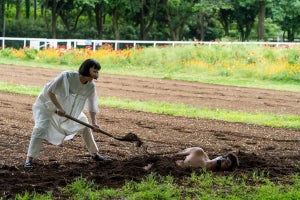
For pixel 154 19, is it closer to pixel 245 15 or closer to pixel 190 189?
pixel 245 15

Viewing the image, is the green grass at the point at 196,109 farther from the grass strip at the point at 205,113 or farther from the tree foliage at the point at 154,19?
the tree foliage at the point at 154,19

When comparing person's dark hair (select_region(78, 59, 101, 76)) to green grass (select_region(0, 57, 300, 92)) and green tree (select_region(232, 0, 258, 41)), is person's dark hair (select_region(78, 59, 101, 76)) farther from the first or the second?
green tree (select_region(232, 0, 258, 41))

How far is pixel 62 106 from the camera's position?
27.8 feet

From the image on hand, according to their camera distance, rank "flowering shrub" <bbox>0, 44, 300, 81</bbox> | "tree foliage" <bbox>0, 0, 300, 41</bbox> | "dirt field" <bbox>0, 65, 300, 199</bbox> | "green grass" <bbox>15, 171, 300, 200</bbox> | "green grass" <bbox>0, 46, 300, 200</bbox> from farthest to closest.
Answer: "tree foliage" <bbox>0, 0, 300, 41</bbox> → "flowering shrub" <bbox>0, 44, 300, 81</bbox> → "dirt field" <bbox>0, 65, 300, 199</bbox> → "green grass" <bbox>0, 46, 300, 200</bbox> → "green grass" <bbox>15, 171, 300, 200</bbox>

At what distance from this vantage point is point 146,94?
756 inches

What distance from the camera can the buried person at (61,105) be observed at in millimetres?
8305

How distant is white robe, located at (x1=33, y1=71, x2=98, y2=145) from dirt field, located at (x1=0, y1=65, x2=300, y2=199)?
458 millimetres

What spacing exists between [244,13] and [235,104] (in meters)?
42.2

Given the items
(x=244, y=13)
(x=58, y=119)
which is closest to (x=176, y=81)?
(x=58, y=119)

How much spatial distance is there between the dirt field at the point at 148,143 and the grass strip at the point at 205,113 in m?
0.52

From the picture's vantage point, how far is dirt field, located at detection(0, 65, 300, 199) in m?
7.95

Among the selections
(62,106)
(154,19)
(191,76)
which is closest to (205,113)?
(62,106)

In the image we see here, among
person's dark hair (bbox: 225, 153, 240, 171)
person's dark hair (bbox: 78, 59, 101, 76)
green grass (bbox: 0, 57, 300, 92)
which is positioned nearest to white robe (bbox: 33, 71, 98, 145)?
person's dark hair (bbox: 78, 59, 101, 76)

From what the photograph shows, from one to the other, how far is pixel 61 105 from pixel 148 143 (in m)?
2.77
